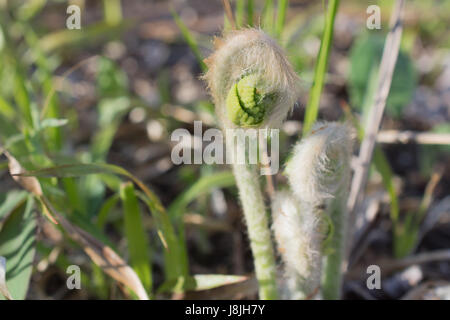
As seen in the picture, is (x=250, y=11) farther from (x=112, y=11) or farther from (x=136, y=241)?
(x=112, y=11)

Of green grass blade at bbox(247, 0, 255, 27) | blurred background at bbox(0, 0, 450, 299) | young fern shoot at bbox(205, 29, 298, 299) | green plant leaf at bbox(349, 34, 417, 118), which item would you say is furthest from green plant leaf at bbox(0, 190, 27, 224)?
green plant leaf at bbox(349, 34, 417, 118)

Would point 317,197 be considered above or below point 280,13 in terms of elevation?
below

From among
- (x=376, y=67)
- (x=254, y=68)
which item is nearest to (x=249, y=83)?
(x=254, y=68)

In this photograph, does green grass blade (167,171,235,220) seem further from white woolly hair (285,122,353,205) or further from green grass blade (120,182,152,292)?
white woolly hair (285,122,353,205)
